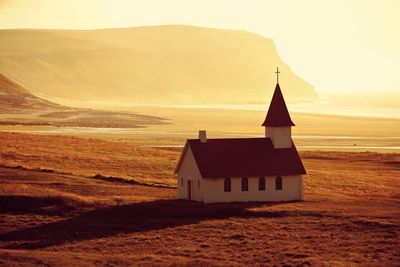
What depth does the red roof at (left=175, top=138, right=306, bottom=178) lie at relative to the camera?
65.4m

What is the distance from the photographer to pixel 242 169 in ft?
216

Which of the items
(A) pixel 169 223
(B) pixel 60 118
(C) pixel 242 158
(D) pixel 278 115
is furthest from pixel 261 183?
(B) pixel 60 118

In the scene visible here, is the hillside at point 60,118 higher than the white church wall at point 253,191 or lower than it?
higher

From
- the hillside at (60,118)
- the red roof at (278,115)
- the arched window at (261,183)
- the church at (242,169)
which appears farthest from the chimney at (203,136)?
the hillside at (60,118)

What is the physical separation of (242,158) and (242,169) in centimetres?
127

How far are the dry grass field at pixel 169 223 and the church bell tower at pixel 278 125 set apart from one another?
4496 millimetres

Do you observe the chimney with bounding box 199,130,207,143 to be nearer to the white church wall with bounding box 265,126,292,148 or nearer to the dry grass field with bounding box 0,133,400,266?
the dry grass field with bounding box 0,133,400,266

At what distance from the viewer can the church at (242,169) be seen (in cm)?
6525

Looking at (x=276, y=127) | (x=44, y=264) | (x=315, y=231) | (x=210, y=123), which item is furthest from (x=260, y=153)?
(x=210, y=123)

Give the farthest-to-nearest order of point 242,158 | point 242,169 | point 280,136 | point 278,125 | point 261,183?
point 280,136
point 278,125
point 242,158
point 261,183
point 242,169

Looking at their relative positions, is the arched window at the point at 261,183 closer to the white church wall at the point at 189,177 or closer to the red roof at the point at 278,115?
the white church wall at the point at 189,177

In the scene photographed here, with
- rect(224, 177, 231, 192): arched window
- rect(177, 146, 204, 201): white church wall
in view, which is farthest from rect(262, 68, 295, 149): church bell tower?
rect(177, 146, 204, 201): white church wall

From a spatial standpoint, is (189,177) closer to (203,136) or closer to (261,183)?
(203,136)

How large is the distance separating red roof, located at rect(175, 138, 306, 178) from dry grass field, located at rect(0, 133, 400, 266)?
7.69ft
